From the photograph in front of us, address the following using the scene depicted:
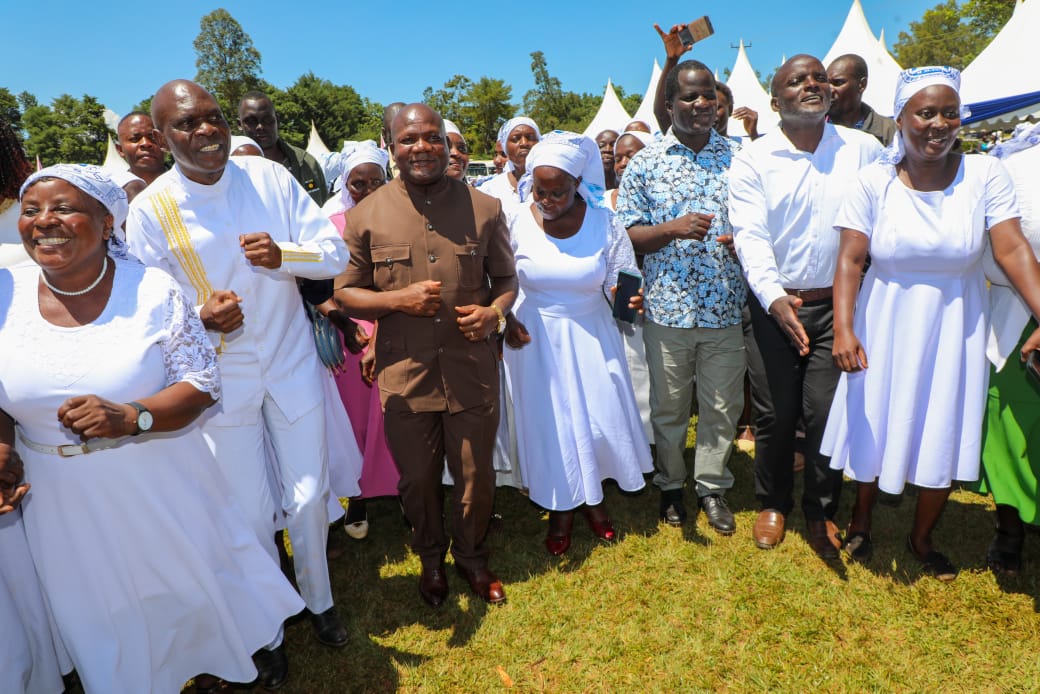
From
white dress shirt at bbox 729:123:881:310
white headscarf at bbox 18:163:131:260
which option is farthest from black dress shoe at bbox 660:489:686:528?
white headscarf at bbox 18:163:131:260

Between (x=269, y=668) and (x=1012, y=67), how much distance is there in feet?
55.1

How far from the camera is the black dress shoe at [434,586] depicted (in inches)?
146

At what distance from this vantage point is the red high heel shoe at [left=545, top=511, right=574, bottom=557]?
4207mm

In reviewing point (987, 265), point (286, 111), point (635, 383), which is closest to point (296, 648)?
point (635, 383)

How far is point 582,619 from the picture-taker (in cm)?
355

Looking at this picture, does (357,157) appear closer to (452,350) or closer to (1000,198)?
(452,350)

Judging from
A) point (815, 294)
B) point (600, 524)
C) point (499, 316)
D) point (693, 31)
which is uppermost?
point (693, 31)

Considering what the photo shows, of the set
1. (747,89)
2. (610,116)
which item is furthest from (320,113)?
(747,89)

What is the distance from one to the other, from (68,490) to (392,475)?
7.60 feet

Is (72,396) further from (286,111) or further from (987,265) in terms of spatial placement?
(286,111)

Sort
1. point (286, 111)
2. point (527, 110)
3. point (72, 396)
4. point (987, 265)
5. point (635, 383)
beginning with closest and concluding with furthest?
point (72, 396), point (987, 265), point (635, 383), point (286, 111), point (527, 110)

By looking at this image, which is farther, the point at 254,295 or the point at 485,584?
the point at 485,584

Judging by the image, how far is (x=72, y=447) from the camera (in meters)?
2.24

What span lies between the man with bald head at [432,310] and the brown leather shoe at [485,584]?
0.01 meters
